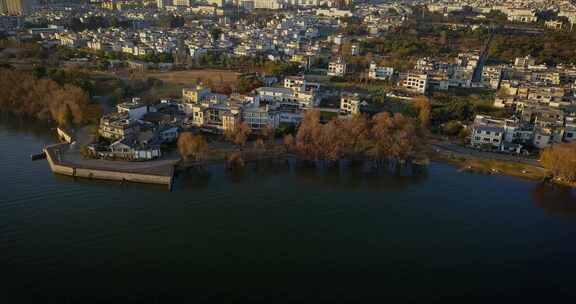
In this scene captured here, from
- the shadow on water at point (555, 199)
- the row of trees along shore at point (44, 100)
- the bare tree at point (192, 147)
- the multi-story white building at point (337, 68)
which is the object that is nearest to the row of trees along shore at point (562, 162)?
the shadow on water at point (555, 199)

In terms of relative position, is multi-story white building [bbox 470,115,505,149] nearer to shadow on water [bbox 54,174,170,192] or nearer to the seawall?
the seawall

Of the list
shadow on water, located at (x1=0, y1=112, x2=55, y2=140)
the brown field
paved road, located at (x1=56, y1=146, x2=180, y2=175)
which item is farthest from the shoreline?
shadow on water, located at (x1=0, y1=112, x2=55, y2=140)

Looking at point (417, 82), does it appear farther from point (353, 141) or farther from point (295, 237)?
point (295, 237)

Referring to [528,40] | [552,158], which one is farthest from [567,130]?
[528,40]

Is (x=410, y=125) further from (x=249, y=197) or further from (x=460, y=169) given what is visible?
(x=249, y=197)

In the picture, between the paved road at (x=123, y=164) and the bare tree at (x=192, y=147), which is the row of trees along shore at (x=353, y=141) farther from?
the paved road at (x=123, y=164)

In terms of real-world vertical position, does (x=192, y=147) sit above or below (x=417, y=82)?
below

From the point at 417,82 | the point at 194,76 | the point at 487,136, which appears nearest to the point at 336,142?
the point at 487,136
